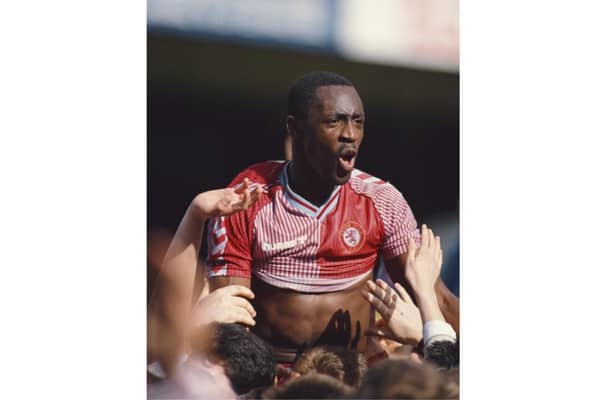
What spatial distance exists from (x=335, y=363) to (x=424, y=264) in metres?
0.79

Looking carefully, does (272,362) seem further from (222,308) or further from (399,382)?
(399,382)

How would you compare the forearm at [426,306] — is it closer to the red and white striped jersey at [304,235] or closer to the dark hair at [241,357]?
the red and white striped jersey at [304,235]

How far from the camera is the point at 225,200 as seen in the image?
14.6 ft

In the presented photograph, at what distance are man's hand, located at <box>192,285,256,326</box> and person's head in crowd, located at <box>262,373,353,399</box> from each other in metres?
0.42

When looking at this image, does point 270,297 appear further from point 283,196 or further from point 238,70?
point 238,70

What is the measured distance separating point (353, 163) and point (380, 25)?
32.0 inches

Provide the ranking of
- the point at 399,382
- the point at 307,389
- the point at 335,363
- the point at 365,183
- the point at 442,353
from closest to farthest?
the point at 399,382 < the point at 307,389 < the point at 335,363 < the point at 365,183 < the point at 442,353

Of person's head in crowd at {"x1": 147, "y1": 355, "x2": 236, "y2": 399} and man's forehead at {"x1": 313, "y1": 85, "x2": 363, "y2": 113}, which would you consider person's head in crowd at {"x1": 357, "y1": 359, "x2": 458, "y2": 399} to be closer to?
person's head in crowd at {"x1": 147, "y1": 355, "x2": 236, "y2": 399}

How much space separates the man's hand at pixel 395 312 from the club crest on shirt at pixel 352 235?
235mm

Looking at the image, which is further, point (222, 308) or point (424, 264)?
point (424, 264)

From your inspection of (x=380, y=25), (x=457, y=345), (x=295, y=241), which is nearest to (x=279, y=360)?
(x=295, y=241)

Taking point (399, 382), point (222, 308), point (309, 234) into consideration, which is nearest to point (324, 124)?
point (309, 234)

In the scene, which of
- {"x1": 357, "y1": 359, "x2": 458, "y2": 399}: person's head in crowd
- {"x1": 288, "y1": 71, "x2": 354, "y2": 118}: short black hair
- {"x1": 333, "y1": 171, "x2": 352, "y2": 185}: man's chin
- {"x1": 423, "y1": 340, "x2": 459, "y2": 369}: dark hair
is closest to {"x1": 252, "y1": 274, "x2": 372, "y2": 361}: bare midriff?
{"x1": 357, "y1": 359, "x2": 458, "y2": 399}: person's head in crowd

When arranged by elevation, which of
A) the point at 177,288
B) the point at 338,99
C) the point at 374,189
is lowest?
A: the point at 177,288
